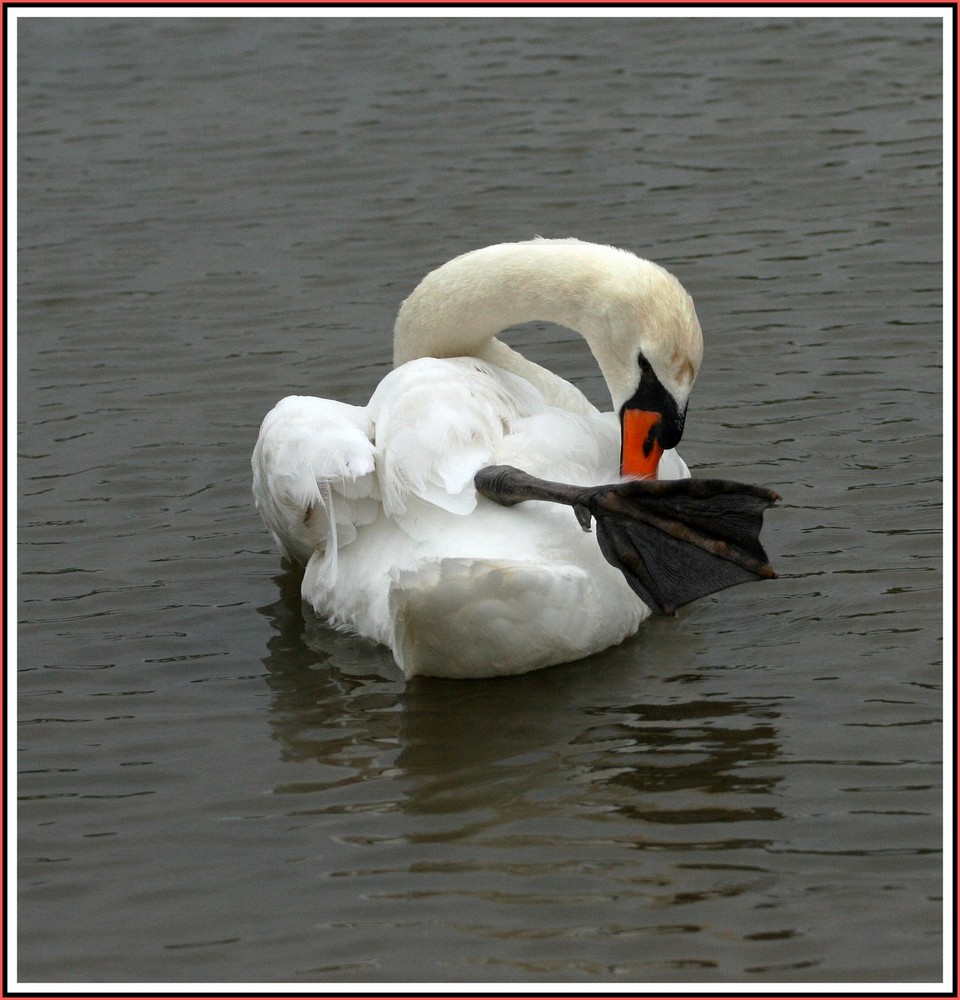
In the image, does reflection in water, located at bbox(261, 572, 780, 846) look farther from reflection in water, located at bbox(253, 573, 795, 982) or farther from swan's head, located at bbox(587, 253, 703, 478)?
swan's head, located at bbox(587, 253, 703, 478)

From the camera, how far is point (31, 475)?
809 cm

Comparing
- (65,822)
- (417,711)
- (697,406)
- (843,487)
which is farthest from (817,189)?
(65,822)

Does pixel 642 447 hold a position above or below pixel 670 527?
above

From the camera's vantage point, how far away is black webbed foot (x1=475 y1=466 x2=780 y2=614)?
551 cm

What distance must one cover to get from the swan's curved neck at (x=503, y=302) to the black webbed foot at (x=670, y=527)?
1.08m

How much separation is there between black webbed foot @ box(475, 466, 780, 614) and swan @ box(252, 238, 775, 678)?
0.01 m

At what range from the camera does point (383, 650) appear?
6285 mm

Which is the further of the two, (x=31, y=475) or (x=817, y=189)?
(x=817, y=189)

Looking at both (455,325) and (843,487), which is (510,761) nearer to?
(455,325)

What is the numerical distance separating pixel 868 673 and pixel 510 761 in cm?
130

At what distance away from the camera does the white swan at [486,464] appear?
546cm

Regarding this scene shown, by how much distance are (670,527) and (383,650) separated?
1291mm

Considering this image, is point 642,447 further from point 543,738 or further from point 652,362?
point 543,738

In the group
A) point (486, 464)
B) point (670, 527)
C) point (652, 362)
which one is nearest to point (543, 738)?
point (670, 527)
